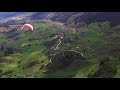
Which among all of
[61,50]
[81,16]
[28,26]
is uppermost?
[81,16]

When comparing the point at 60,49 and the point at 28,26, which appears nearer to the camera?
the point at 60,49

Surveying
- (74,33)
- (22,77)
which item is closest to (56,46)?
(74,33)

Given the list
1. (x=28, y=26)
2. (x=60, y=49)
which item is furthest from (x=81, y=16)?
(x=28, y=26)

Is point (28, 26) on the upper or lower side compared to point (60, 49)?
upper

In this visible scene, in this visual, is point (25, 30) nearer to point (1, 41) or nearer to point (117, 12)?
point (1, 41)

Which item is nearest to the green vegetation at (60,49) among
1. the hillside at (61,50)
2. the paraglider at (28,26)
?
the hillside at (61,50)

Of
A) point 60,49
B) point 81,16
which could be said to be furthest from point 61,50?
point 81,16

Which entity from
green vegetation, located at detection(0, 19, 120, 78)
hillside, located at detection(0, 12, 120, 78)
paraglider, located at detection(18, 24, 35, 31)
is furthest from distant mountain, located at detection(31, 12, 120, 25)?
paraglider, located at detection(18, 24, 35, 31)

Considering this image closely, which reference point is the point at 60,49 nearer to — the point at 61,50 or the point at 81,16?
the point at 61,50
